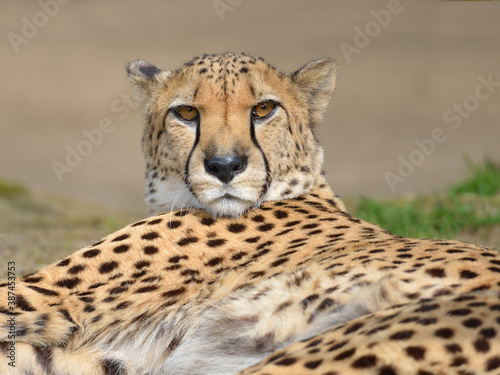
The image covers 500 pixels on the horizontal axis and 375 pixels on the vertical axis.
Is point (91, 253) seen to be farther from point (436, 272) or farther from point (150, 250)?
point (436, 272)

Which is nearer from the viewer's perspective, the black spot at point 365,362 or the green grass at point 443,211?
the black spot at point 365,362

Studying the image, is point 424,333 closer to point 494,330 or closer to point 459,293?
point 494,330

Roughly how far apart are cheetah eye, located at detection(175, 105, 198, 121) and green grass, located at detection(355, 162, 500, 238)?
218 cm

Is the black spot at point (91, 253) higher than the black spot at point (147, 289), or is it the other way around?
the black spot at point (91, 253)

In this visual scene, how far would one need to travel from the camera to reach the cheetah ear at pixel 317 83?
12.9 ft

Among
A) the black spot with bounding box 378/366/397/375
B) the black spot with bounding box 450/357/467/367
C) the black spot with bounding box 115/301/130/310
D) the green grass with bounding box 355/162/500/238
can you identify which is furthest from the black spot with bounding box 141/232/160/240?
the green grass with bounding box 355/162/500/238

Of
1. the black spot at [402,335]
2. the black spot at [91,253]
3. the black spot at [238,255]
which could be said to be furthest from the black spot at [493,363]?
the black spot at [91,253]

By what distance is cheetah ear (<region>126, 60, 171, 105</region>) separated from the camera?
3.89 meters

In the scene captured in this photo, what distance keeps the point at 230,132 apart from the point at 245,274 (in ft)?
2.20

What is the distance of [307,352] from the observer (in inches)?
93.5

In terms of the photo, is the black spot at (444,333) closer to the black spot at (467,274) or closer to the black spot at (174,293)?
the black spot at (467,274)

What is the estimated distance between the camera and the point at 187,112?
11.9 ft

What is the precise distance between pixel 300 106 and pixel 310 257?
1083 millimetres

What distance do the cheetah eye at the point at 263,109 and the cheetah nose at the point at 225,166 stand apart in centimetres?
35
